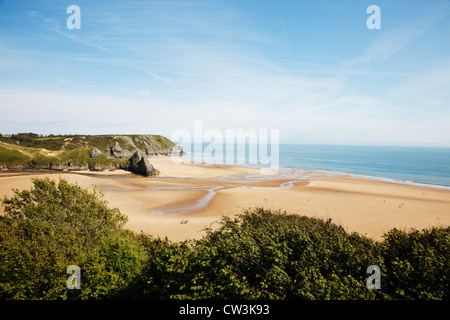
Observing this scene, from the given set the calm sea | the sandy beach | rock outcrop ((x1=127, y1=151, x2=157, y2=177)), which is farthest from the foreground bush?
the calm sea

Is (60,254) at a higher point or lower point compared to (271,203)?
higher

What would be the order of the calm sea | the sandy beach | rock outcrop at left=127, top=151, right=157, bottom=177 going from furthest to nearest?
the calm sea < rock outcrop at left=127, top=151, right=157, bottom=177 < the sandy beach

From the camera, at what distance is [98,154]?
76.7m

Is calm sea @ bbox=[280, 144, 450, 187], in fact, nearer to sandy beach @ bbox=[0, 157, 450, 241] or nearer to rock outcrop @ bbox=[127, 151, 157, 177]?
sandy beach @ bbox=[0, 157, 450, 241]

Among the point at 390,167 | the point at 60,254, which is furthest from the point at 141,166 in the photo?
the point at 390,167

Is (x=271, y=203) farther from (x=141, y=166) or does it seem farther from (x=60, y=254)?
(x=141, y=166)

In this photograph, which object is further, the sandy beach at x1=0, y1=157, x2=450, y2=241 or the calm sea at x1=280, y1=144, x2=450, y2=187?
the calm sea at x1=280, y1=144, x2=450, y2=187

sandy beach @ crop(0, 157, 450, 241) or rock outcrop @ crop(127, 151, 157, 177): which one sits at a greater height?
rock outcrop @ crop(127, 151, 157, 177)

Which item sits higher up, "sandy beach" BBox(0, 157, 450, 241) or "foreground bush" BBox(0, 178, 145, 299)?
"foreground bush" BBox(0, 178, 145, 299)

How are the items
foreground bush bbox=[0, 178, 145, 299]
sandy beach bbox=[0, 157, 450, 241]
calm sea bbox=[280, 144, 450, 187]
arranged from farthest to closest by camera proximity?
calm sea bbox=[280, 144, 450, 187] → sandy beach bbox=[0, 157, 450, 241] → foreground bush bbox=[0, 178, 145, 299]

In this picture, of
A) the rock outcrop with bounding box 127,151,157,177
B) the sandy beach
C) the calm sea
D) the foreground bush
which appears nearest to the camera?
the foreground bush
